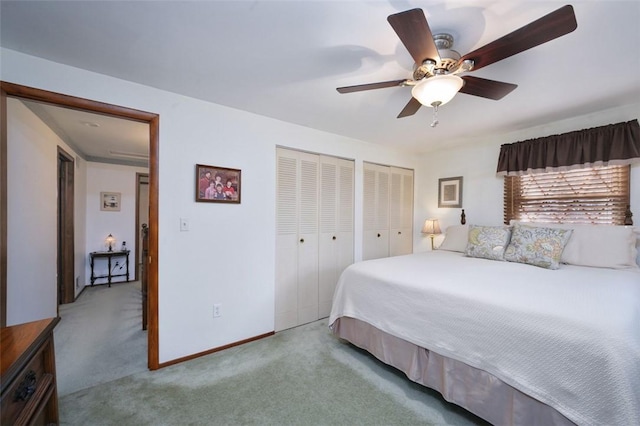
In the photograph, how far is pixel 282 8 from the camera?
1.28m

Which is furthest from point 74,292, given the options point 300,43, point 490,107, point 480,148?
point 480,148

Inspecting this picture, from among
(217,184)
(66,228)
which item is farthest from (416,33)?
(66,228)

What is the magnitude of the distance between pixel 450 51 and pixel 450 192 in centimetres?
269

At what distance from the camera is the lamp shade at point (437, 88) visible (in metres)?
1.45

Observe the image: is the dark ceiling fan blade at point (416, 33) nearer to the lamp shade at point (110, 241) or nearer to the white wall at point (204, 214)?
the white wall at point (204, 214)

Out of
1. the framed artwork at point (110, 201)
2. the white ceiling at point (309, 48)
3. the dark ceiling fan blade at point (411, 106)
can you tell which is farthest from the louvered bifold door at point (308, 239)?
the framed artwork at point (110, 201)

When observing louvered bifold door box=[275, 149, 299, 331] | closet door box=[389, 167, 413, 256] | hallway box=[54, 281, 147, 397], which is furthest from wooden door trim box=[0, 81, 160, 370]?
closet door box=[389, 167, 413, 256]

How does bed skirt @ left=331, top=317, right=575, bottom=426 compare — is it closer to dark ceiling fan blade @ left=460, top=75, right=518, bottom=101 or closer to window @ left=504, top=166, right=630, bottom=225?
dark ceiling fan blade @ left=460, top=75, right=518, bottom=101

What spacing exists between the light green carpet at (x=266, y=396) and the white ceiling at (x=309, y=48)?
220cm

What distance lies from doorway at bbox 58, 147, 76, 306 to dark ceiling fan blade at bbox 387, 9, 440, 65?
4308 mm

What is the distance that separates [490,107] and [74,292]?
5.56 meters

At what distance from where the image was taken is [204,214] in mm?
2334

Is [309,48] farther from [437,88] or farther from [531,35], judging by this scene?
[531,35]

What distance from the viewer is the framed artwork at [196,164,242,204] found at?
230cm
